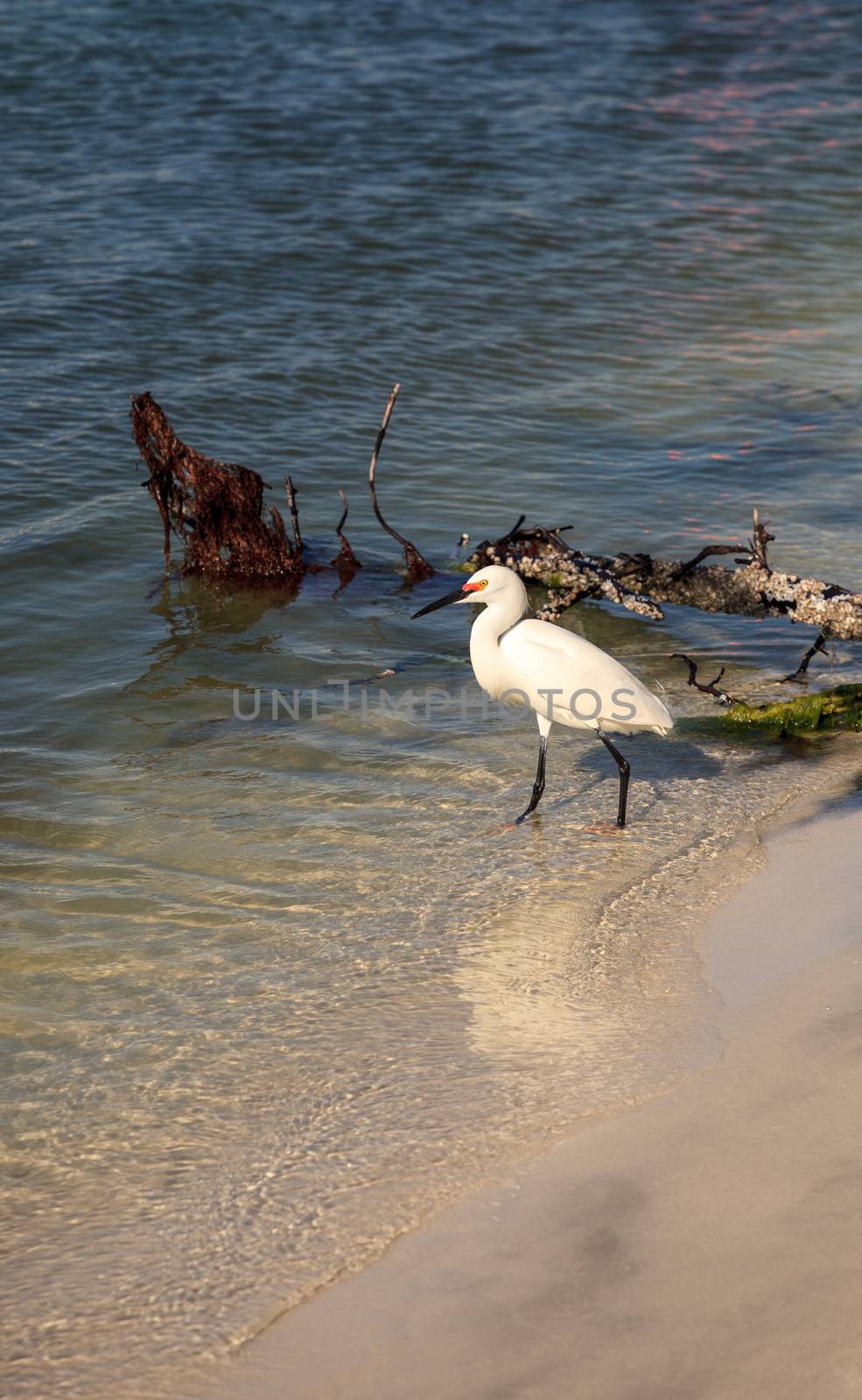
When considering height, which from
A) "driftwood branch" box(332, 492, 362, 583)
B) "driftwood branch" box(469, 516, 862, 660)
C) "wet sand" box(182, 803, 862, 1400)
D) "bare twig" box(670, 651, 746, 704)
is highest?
"driftwood branch" box(469, 516, 862, 660)

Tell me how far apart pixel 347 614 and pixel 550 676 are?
2788 mm

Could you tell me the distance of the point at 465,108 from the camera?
1806 cm

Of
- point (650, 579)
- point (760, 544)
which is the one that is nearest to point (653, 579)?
point (650, 579)

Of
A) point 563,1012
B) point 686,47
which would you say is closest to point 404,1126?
point 563,1012

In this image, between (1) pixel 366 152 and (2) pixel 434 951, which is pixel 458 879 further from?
(1) pixel 366 152

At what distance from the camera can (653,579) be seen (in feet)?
26.8

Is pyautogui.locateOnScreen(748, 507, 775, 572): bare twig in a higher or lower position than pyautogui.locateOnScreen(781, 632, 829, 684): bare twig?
higher

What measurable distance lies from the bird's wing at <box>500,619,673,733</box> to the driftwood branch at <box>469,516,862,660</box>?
67.6 inches

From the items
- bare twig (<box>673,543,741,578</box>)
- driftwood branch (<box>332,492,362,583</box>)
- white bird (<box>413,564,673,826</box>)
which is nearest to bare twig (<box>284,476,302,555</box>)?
driftwood branch (<box>332,492,362,583</box>)

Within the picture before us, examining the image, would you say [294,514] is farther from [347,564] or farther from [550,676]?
[550,676]

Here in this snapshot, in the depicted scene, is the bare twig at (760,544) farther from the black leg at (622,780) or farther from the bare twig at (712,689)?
the black leg at (622,780)

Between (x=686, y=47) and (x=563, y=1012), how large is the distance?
68.5 feet

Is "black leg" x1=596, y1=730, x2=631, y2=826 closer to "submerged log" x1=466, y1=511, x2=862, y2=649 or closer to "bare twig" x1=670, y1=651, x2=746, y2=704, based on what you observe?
"bare twig" x1=670, y1=651, x2=746, y2=704

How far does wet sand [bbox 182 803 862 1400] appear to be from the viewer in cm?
314
